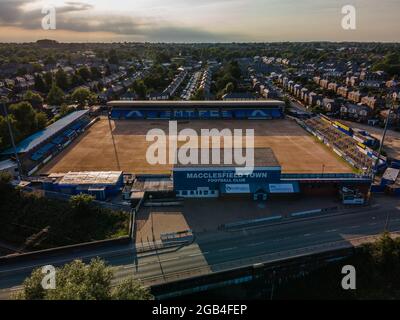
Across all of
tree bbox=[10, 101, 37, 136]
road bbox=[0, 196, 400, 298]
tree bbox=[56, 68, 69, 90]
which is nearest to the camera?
road bbox=[0, 196, 400, 298]

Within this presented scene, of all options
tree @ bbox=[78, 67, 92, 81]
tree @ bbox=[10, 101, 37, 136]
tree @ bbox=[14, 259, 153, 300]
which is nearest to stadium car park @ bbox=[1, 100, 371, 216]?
tree @ bbox=[10, 101, 37, 136]

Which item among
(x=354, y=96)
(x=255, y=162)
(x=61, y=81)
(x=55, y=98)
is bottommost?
(x=255, y=162)

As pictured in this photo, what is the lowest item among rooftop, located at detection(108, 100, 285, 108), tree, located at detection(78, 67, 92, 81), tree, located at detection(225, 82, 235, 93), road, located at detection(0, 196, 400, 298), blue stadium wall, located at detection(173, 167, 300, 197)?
road, located at detection(0, 196, 400, 298)

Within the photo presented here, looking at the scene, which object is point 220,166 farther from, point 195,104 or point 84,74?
point 84,74

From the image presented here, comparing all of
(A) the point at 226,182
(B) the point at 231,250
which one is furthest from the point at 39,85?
(B) the point at 231,250

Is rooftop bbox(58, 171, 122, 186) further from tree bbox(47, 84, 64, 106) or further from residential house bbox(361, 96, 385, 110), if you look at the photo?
residential house bbox(361, 96, 385, 110)

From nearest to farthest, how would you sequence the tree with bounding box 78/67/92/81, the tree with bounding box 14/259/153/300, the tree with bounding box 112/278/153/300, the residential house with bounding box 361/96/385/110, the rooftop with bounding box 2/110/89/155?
the tree with bounding box 14/259/153/300 < the tree with bounding box 112/278/153/300 < the rooftop with bounding box 2/110/89/155 < the residential house with bounding box 361/96/385/110 < the tree with bounding box 78/67/92/81
